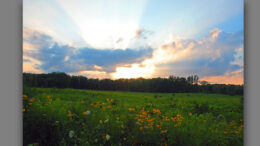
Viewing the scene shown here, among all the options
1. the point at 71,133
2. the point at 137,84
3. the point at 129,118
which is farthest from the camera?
the point at 137,84

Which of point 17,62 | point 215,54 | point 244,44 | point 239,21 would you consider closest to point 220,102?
point 215,54

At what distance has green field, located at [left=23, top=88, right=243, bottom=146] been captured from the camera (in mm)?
4086

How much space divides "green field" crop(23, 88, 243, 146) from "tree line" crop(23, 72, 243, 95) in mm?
114

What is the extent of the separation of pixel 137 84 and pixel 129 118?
0.72 metres

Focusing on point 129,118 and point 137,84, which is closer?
point 129,118

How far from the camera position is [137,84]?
14.4ft

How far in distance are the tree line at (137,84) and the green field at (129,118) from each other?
11 cm

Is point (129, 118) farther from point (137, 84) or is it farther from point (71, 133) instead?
point (71, 133)

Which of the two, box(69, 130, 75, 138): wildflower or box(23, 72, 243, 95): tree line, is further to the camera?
box(23, 72, 243, 95): tree line

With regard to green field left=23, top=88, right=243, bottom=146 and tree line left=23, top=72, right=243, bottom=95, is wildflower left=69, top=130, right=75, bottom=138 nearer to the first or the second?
green field left=23, top=88, right=243, bottom=146

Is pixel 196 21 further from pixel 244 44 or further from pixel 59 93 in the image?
pixel 59 93

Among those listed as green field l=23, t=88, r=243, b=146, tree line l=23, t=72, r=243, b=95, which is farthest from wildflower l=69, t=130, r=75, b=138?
tree line l=23, t=72, r=243, b=95

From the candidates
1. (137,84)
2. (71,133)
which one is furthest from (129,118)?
(71,133)

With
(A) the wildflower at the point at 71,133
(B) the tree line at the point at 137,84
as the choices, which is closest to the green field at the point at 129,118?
(A) the wildflower at the point at 71,133
